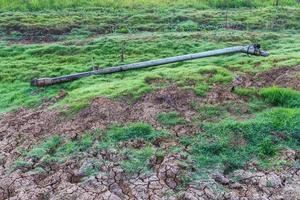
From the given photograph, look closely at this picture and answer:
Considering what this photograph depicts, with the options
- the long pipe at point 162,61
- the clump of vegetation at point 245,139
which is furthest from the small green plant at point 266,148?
the long pipe at point 162,61

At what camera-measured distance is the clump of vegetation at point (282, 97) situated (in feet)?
32.0

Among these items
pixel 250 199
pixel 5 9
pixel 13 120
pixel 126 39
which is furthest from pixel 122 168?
pixel 5 9

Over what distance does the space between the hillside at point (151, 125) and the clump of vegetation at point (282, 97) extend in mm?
24

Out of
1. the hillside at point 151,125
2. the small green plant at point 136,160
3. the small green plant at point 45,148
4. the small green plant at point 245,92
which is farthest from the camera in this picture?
the small green plant at point 245,92

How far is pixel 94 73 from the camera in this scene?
42.7ft

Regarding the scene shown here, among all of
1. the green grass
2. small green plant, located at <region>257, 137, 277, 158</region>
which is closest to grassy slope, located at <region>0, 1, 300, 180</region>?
small green plant, located at <region>257, 137, 277, 158</region>

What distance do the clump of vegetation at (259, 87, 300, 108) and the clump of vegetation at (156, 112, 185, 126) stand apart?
2.21 m

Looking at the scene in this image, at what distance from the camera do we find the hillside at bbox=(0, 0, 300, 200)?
298 inches

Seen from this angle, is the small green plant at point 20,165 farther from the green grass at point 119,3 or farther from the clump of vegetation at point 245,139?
the green grass at point 119,3

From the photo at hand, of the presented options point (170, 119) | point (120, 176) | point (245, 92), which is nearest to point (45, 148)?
point (120, 176)

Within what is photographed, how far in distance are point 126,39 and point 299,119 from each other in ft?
32.3

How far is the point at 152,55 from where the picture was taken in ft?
50.4

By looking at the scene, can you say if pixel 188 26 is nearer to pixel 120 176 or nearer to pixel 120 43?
pixel 120 43

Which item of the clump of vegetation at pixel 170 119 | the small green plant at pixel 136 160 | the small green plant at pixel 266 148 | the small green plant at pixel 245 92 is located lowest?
the small green plant at pixel 136 160
